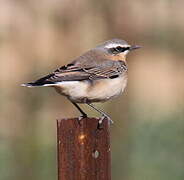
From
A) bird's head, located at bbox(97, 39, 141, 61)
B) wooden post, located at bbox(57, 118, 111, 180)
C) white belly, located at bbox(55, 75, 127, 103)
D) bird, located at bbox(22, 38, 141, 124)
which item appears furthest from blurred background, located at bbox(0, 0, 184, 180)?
wooden post, located at bbox(57, 118, 111, 180)

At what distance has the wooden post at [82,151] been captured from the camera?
390 centimetres

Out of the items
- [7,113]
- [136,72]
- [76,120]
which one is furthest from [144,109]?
[76,120]

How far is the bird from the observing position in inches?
210

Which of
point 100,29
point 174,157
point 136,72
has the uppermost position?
point 100,29

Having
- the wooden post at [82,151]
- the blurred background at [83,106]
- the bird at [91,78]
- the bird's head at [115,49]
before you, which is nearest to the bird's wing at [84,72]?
the bird at [91,78]

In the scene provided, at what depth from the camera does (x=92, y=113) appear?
8.63 meters

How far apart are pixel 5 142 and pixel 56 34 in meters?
1.36

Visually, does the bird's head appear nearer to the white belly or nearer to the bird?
the bird

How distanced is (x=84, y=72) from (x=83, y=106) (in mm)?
3271

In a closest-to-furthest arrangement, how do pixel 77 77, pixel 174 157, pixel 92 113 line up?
pixel 77 77 < pixel 174 157 < pixel 92 113

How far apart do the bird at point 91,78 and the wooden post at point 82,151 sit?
1022 millimetres

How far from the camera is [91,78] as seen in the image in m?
5.62

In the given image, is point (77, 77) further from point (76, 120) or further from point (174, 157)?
point (174, 157)

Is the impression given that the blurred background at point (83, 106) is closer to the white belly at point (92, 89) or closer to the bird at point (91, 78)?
the bird at point (91, 78)
